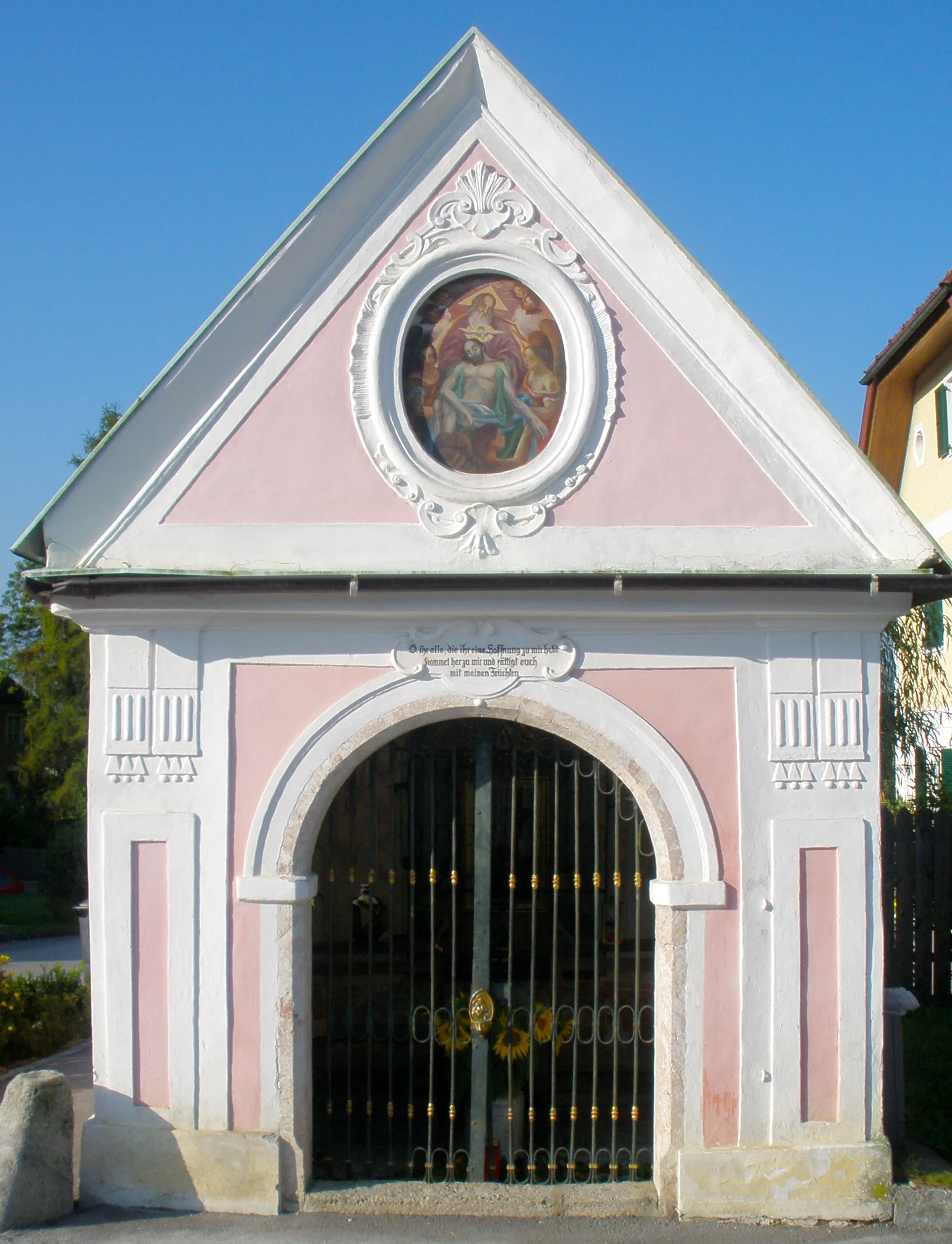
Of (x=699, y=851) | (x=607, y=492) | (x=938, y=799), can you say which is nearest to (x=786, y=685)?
(x=699, y=851)

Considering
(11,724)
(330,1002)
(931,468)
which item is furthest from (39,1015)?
(11,724)

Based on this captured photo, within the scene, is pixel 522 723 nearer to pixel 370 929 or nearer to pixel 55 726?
pixel 370 929

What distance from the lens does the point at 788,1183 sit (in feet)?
19.1

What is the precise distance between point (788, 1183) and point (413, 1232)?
6.36ft

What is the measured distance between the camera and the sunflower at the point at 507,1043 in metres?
6.44

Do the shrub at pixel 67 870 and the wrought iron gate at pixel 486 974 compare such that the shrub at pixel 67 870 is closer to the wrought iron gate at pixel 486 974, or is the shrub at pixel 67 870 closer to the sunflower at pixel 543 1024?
the wrought iron gate at pixel 486 974

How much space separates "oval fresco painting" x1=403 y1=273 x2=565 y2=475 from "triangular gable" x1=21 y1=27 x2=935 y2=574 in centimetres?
17

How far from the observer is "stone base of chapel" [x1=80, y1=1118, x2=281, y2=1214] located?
19.1 feet

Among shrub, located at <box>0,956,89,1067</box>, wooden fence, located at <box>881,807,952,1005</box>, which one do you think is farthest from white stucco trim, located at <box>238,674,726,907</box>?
wooden fence, located at <box>881,807,952,1005</box>

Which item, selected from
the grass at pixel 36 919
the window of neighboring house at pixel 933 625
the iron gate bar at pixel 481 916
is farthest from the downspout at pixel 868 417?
the grass at pixel 36 919

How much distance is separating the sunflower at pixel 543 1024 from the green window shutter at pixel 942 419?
10.9 metres

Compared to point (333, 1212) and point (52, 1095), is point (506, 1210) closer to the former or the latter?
A: point (333, 1212)

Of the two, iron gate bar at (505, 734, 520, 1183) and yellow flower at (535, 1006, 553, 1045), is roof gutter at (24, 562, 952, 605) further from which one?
yellow flower at (535, 1006, 553, 1045)

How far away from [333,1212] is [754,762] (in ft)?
10.5
